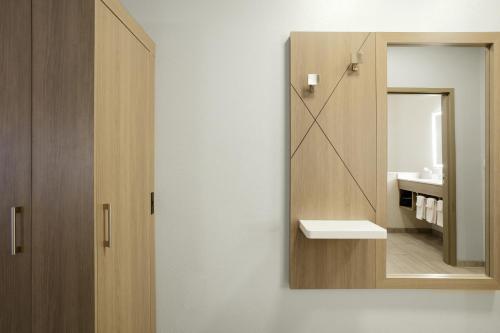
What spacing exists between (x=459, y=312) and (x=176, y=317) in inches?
64.1

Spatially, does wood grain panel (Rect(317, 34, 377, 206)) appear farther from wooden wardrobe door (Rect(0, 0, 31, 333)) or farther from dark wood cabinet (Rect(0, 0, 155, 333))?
wooden wardrobe door (Rect(0, 0, 31, 333))

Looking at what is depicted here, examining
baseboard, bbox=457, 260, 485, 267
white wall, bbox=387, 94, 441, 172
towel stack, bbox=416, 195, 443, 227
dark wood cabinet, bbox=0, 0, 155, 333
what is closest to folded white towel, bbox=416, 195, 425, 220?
towel stack, bbox=416, 195, 443, 227

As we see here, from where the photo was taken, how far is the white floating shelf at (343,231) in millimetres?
1715

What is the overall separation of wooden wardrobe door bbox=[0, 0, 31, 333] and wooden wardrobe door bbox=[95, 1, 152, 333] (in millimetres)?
246

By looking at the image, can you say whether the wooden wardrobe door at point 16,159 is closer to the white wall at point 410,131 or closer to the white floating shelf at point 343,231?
the white floating shelf at point 343,231

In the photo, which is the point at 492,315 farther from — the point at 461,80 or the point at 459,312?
the point at 461,80

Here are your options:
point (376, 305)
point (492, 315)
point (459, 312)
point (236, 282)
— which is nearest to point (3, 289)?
point (236, 282)

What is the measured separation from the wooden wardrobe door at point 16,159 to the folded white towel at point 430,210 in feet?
6.17

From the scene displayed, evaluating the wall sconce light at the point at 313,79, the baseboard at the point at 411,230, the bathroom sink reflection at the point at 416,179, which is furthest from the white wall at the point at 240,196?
the bathroom sink reflection at the point at 416,179

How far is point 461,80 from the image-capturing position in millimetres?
1978

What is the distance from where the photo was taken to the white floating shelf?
1715mm

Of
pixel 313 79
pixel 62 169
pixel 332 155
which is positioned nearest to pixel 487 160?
pixel 332 155

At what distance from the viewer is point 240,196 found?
2.03 metres

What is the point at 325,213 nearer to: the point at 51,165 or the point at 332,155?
the point at 332,155
